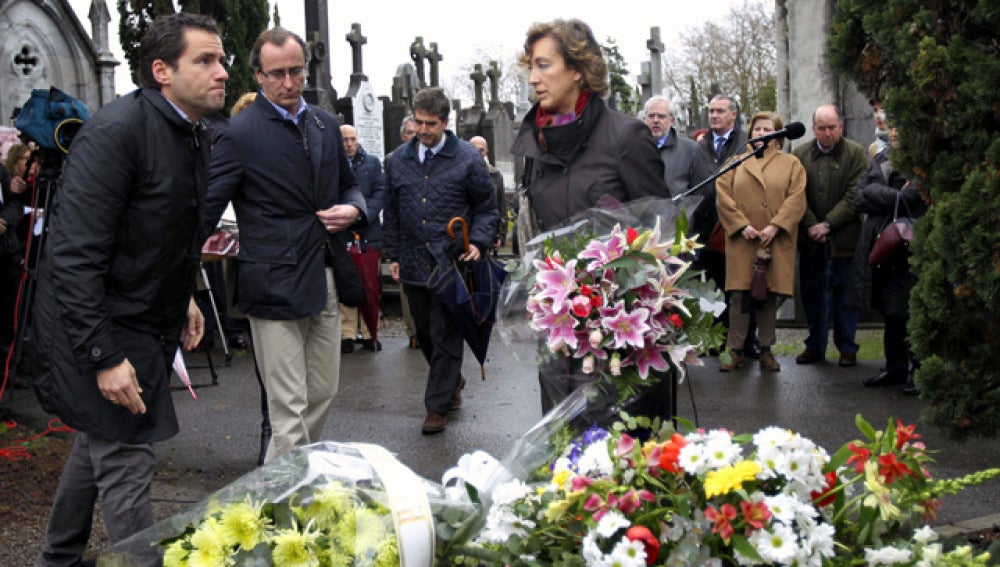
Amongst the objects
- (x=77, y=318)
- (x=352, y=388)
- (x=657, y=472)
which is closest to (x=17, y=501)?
(x=77, y=318)

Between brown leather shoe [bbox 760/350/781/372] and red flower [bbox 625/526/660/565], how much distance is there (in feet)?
23.6

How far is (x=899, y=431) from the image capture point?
263 centimetres

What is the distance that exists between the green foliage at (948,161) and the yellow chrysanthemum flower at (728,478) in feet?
7.64

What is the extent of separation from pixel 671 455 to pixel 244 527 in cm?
98

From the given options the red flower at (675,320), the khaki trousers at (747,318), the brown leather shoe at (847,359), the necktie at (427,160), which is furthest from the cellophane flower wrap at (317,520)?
the brown leather shoe at (847,359)

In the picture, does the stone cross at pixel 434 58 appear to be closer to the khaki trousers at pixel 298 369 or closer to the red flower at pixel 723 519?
the khaki trousers at pixel 298 369

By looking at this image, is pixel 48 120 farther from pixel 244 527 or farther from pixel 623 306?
pixel 244 527

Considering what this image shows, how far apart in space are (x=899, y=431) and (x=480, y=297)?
489 cm

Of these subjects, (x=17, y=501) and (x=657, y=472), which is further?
(x=17, y=501)

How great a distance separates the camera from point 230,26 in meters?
22.2

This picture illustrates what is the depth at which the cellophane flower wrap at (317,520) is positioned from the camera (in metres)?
2.56

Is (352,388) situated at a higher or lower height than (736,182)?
lower

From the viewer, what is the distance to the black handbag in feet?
18.7

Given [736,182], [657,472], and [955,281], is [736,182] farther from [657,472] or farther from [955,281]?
[657,472]
